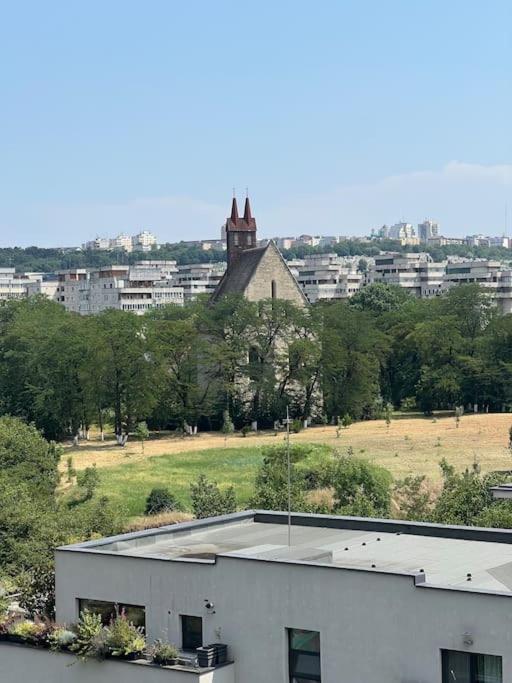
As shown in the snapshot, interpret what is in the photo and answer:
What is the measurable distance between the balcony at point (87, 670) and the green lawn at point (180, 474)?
31.9 metres

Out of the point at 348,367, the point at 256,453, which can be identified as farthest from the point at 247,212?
the point at 256,453

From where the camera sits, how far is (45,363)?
8125 cm

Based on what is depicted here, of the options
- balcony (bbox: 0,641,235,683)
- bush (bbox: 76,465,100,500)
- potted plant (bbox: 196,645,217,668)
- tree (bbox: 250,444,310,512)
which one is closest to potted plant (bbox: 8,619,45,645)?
balcony (bbox: 0,641,235,683)

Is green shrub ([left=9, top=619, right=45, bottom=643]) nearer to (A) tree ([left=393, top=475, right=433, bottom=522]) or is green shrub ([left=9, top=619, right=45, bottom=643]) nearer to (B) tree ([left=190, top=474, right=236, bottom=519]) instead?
(A) tree ([left=393, top=475, right=433, bottom=522])

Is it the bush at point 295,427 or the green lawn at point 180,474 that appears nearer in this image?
the green lawn at point 180,474

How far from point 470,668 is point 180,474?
4692cm

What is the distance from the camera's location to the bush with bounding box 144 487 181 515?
54500mm

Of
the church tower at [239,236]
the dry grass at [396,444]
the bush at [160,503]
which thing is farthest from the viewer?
the church tower at [239,236]

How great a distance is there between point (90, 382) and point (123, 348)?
283cm

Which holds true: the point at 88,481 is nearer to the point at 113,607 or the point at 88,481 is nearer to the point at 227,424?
the point at 227,424

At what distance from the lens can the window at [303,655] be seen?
62.3ft

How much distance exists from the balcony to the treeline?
5647 centimetres

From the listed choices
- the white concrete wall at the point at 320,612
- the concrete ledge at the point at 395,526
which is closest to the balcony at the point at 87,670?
the white concrete wall at the point at 320,612

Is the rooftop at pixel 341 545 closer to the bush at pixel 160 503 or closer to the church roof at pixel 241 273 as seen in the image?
the bush at pixel 160 503
